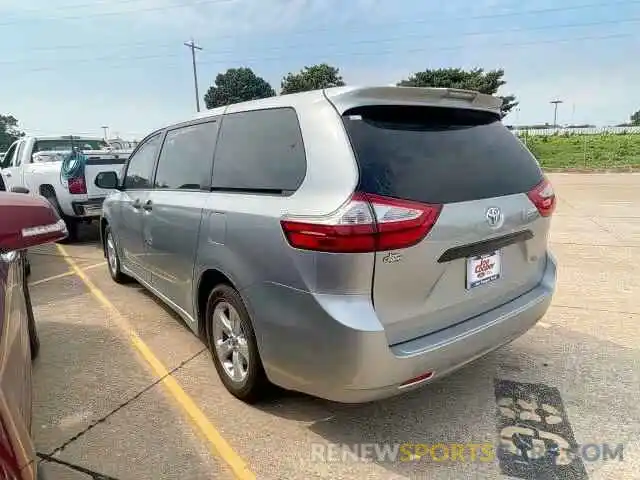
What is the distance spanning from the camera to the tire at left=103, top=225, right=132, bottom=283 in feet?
17.7

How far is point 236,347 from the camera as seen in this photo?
9.65 feet

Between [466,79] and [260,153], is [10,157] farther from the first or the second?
[466,79]

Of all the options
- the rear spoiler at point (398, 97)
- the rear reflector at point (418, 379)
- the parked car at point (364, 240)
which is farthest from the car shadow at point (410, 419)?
the rear spoiler at point (398, 97)

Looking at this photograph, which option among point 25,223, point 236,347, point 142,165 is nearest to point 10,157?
point 142,165

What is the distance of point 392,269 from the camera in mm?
2188

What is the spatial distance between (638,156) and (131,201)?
30.8 meters

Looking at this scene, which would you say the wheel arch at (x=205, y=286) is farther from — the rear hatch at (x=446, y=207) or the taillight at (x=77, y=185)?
the taillight at (x=77, y=185)

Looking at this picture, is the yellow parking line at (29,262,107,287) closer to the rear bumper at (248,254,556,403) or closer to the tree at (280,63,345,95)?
the rear bumper at (248,254,556,403)

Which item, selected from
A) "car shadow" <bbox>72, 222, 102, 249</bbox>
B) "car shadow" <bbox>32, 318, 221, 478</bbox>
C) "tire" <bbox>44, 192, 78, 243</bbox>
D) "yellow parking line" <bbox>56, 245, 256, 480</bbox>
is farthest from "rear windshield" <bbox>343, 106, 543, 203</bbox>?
"tire" <bbox>44, 192, 78, 243</bbox>

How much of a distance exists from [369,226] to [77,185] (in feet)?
23.3

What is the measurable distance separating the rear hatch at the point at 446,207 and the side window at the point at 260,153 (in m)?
0.37

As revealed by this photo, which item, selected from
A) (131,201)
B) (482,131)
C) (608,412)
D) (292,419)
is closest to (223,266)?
(292,419)

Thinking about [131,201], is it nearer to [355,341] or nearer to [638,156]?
[355,341]

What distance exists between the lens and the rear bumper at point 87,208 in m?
7.85
